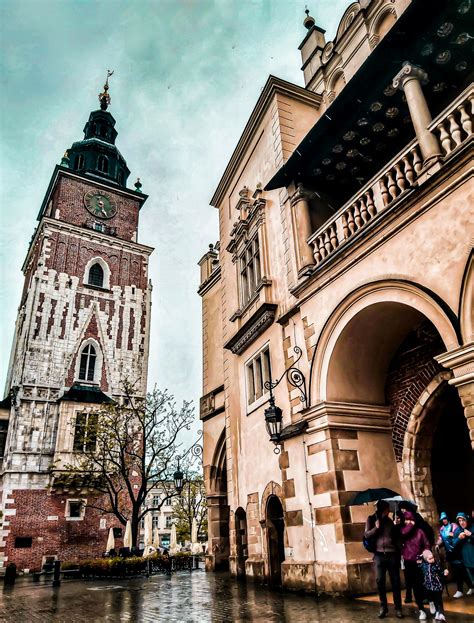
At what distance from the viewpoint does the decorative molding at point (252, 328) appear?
43.1 ft

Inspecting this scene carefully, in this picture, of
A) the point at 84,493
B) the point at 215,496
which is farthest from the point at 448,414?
the point at 84,493

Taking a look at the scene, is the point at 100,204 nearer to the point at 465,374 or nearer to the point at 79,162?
the point at 79,162

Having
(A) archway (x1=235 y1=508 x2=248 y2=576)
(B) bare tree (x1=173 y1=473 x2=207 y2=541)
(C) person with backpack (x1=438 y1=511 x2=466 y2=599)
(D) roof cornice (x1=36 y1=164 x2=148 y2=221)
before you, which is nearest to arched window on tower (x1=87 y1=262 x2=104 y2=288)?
(D) roof cornice (x1=36 y1=164 x2=148 y2=221)

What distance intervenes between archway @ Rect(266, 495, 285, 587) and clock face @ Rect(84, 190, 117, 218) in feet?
114

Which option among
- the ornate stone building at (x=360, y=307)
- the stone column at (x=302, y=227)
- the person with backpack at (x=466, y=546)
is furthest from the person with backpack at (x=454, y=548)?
the stone column at (x=302, y=227)

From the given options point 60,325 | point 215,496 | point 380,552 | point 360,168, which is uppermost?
point 60,325

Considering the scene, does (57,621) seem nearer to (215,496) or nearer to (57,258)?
(215,496)

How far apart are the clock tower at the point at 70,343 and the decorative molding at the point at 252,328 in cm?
1879

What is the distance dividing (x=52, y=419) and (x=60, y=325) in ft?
23.3

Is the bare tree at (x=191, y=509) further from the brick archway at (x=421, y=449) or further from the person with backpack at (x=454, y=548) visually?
the person with backpack at (x=454, y=548)

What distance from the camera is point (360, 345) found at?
10.4 metres

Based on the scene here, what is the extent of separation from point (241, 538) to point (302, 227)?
940 centimetres

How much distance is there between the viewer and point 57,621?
26.6 ft

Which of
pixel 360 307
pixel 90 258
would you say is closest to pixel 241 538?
pixel 360 307
